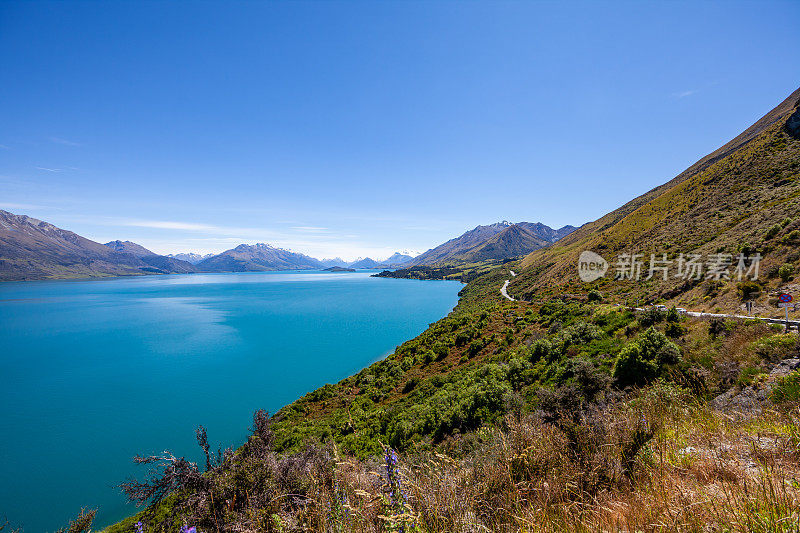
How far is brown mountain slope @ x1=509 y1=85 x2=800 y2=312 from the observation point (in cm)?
2369

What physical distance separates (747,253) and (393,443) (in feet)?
115

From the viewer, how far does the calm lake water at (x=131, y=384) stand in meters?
19.0

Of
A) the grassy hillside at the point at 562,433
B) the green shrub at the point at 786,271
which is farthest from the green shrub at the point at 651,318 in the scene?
the green shrub at the point at 786,271

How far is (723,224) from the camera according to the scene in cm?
3569

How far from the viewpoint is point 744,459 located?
3375 millimetres

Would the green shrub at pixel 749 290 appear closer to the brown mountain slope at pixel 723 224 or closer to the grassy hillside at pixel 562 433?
the grassy hillside at pixel 562 433

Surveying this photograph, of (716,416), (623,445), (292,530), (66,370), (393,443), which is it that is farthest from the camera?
(66,370)

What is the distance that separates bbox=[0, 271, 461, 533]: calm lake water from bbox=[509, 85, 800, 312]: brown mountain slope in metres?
37.5

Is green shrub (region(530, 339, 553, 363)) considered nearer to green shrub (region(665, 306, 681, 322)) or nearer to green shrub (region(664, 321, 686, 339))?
green shrub (region(664, 321, 686, 339))

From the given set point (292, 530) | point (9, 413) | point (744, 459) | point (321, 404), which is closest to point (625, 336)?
point (744, 459)

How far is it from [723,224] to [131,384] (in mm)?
79230

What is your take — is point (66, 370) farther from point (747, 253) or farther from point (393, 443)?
point (747, 253)

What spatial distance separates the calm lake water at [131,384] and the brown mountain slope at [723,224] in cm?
3746

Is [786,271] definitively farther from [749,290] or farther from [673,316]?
[673,316]
